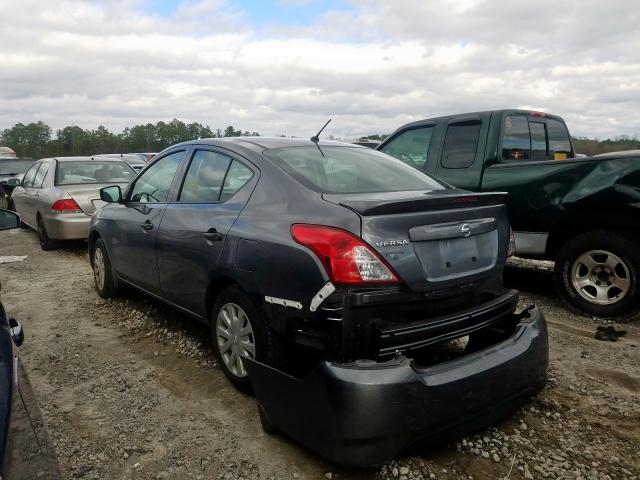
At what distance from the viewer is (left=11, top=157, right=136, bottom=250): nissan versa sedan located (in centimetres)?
792

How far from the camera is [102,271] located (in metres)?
5.35

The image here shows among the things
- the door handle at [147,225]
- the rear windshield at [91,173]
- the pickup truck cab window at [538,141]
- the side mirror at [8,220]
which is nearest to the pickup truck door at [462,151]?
the pickup truck cab window at [538,141]

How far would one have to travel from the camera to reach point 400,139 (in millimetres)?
6438

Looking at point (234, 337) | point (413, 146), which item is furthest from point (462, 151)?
point (234, 337)

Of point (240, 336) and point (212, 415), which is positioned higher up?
point (240, 336)

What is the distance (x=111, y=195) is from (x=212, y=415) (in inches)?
109

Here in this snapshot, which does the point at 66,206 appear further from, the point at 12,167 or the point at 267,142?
the point at 12,167

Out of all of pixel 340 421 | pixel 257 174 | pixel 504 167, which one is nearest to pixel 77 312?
pixel 257 174

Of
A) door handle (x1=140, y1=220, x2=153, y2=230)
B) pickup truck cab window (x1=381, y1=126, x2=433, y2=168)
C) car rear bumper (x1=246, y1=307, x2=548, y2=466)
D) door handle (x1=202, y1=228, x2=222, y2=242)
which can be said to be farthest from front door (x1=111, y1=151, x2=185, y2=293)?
pickup truck cab window (x1=381, y1=126, x2=433, y2=168)

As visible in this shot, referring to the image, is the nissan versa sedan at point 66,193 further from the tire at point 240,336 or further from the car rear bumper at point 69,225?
the tire at point 240,336

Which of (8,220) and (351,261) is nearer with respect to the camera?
(351,261)

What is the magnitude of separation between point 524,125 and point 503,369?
394 cm

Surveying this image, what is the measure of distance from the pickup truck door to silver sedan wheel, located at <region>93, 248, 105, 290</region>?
145 inches

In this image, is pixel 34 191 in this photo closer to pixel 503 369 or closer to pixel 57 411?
pixel 57 411
